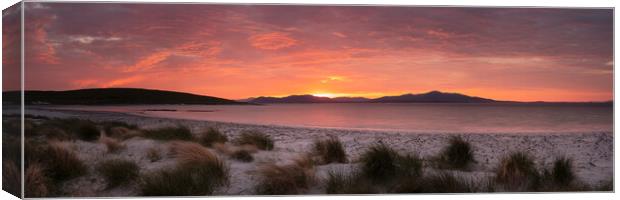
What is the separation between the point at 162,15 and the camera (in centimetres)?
684

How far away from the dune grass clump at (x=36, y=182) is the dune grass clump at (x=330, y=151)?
2.23m

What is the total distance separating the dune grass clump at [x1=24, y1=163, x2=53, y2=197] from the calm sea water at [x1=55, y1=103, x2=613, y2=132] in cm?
89

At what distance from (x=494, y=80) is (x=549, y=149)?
31.2 inches

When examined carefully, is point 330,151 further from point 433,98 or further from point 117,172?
point 117,172

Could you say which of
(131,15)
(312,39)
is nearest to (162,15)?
(131,15)

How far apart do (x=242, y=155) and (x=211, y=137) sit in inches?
15.2

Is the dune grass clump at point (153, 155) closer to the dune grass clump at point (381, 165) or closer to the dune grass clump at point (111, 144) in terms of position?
the dune grass clump at point (111, 144)

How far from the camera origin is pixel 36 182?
644 cm

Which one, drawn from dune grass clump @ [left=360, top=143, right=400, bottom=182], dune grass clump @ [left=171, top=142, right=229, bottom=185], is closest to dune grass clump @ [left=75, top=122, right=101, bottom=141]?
dune grass clump @ [left=171, top=142, right=229, bottom=185]

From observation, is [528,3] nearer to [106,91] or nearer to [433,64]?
[433,64]

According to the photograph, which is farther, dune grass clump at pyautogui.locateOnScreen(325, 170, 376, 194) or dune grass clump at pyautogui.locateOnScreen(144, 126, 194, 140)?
dune grass clump at pyautogui.locateOnScreen(144, 126, 194, 140)

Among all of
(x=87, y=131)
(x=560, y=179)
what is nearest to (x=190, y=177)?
(x=87, y=131)

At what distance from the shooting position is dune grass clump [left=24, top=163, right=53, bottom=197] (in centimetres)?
638

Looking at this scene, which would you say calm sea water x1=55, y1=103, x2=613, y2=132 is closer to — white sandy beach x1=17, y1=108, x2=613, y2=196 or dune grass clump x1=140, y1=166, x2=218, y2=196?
white sandy beach x1=17, y1=108, x2=613, y2=196
